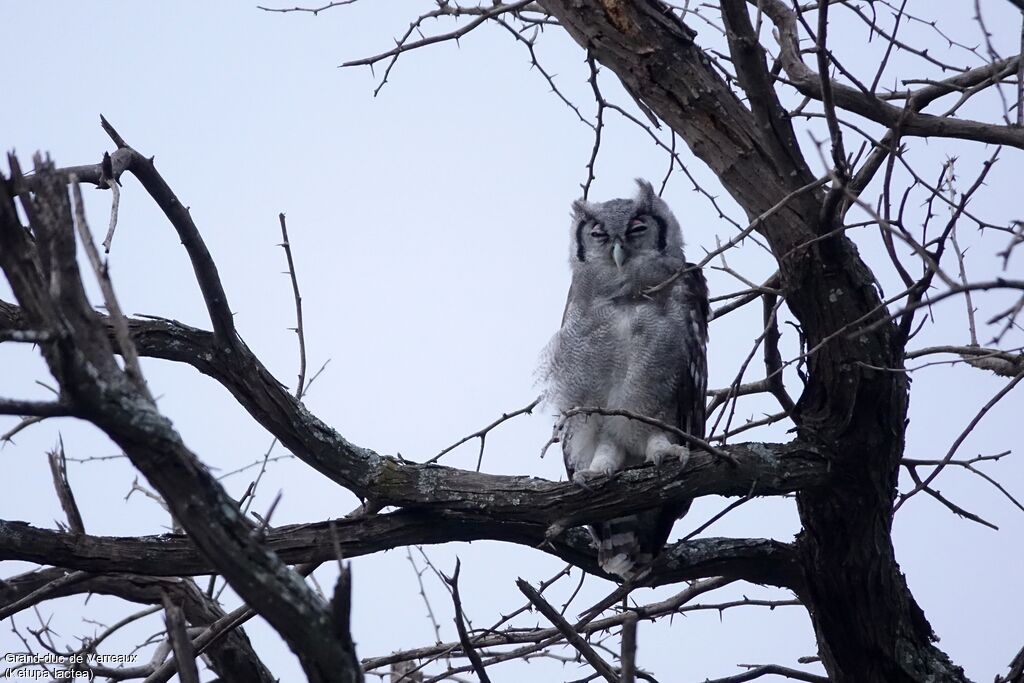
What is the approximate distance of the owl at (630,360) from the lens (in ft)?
15.6

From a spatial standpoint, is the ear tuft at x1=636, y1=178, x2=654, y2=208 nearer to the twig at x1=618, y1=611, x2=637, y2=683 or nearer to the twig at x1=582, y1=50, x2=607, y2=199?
the twig at x1=582, y1=50, x2=607, y2=199

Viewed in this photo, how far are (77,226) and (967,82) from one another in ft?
9.85

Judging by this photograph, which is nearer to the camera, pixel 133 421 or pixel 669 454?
pixel 133 421

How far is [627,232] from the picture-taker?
207 inches

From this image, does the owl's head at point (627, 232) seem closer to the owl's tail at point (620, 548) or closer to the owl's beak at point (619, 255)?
the owl's beak at point (619, 255)

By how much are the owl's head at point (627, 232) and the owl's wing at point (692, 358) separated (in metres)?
0.34

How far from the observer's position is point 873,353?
11.3 ft

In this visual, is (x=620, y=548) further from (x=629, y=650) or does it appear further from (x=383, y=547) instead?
(x=629, y=650)

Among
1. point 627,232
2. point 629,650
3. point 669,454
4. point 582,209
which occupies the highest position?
point 582,209

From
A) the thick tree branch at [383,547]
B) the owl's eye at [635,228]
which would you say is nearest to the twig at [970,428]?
the thick tree branch at [383,547]

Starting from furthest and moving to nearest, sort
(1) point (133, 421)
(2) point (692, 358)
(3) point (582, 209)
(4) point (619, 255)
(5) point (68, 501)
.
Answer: (3) point (582, 209)
(4) point (619, 255)
(2) point (692, 358)
(5) point (68, 501)
(1) point (133, 421)

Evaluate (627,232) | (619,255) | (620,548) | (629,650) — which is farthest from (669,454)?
(629,650)

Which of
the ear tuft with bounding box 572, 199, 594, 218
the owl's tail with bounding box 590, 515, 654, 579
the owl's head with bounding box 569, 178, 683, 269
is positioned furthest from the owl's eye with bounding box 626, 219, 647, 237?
the owl's tail with bounding box 590, 515, 654, 579

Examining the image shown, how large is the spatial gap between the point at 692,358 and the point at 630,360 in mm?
273
